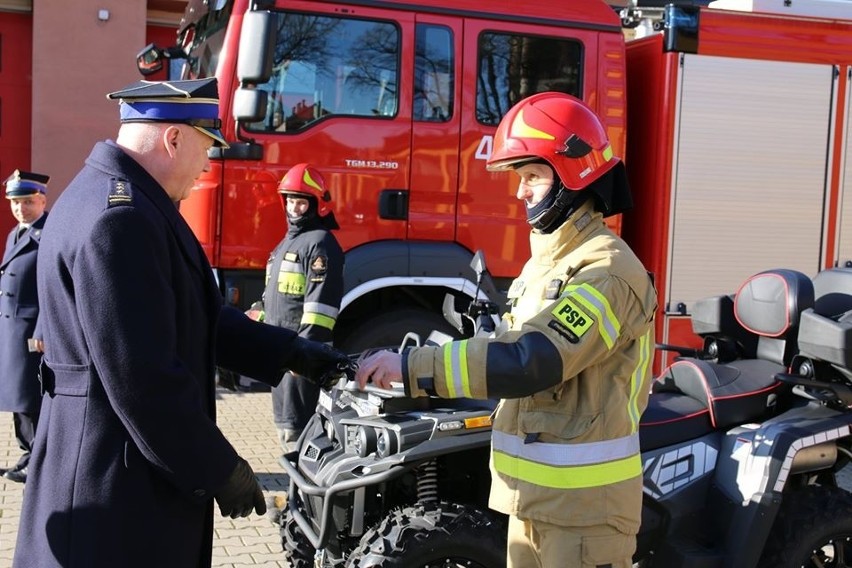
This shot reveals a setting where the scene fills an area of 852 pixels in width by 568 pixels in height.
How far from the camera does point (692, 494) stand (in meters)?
3.53

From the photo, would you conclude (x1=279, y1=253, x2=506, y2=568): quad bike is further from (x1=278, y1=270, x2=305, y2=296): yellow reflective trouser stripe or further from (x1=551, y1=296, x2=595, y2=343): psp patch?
(x1=278, y1=270, x2=305, y2=296): yellow reflective trouser stripe

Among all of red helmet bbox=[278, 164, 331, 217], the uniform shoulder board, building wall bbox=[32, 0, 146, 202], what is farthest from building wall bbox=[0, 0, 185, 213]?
the uniform shoulder board

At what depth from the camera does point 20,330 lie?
18.2 ft

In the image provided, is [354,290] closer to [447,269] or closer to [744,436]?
[447,269]

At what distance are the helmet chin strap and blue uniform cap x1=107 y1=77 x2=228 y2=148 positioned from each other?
37.6 inches

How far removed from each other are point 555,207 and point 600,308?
353 mm

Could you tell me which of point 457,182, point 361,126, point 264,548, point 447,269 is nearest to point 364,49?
point 361,126

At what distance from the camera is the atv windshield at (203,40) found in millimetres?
5953

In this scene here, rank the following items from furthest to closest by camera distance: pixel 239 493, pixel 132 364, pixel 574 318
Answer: pixel 574 318 < pixel 239 493 < pixel 132 364

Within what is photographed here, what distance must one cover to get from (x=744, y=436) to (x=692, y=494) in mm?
Result: 298

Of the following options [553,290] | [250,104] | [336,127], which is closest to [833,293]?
[553,290]

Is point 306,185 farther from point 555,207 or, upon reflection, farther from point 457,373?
point 457,373

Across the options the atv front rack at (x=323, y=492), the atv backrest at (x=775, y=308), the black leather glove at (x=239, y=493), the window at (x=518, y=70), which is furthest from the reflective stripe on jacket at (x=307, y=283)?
the black leather glove at (x=239, y=493)

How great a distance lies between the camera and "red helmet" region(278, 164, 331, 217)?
16.9 ft
